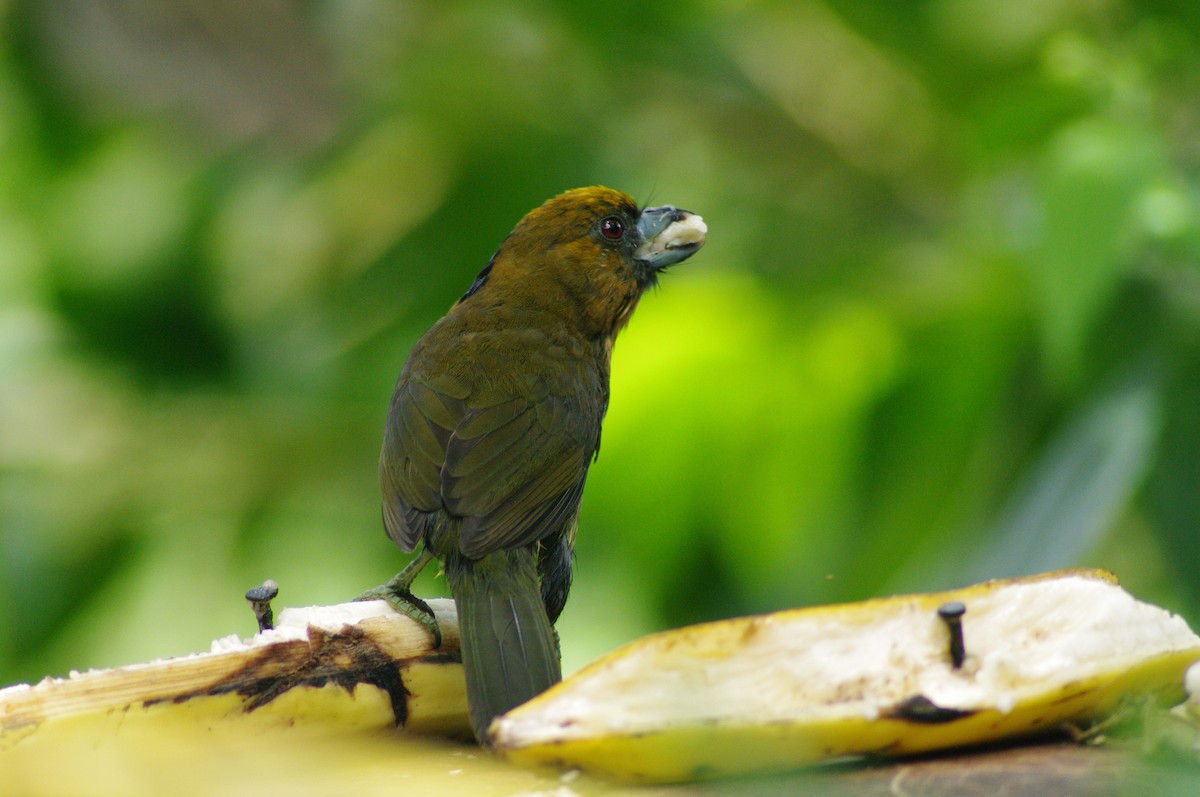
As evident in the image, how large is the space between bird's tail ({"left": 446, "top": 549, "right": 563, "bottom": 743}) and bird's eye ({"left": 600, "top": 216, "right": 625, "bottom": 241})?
1.00m

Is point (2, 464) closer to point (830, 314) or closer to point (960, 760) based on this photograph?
point (830, 314)

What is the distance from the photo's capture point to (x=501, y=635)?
224 cm

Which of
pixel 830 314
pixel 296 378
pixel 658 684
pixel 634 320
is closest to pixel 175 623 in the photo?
pixel 296 378

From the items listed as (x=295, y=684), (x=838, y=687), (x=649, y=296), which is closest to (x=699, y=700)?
(x=838, y=687)

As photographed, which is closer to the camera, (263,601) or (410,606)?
(263,601)

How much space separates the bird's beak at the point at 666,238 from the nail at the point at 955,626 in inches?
72.8

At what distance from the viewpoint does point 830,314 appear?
397 centimetres

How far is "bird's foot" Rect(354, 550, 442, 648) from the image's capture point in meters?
2.27

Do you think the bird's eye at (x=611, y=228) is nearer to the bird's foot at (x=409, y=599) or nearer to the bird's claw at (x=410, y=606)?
the bird's foot at (x=409, y=599)

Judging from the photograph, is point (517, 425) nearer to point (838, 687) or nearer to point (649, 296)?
point (838, 687)

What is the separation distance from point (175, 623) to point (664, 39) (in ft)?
7.64

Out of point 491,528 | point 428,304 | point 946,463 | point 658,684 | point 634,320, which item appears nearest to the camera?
point 658,684

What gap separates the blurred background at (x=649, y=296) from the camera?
3.49 m

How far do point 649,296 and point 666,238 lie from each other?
871 millimetres
